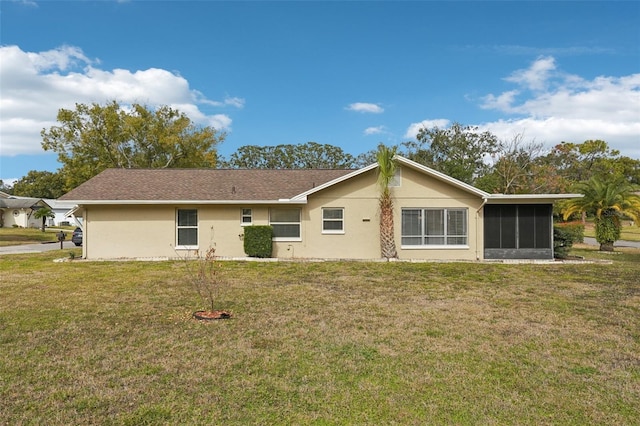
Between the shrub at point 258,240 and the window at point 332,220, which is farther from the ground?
the window at point 332,220

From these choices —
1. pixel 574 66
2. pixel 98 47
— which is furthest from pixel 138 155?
pixel 574 66

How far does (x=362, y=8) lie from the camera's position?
1587 cm

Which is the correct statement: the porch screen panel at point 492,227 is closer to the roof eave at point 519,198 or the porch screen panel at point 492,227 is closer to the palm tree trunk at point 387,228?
the roof eave at point 519,198

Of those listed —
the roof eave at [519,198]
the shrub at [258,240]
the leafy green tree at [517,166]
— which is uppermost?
the leafy green tree at [517,166]

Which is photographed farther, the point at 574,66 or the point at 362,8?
the point at 574,66

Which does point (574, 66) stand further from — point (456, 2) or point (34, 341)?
point (34, 341)

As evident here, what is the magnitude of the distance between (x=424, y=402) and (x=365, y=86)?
23492 mm

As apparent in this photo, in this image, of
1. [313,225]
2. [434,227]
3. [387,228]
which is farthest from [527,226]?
[313,225]

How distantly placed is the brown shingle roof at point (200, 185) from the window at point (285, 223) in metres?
0.61

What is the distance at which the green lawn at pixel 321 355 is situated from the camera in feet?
12.2

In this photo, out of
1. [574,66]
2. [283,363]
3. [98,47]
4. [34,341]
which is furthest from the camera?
[574,66]

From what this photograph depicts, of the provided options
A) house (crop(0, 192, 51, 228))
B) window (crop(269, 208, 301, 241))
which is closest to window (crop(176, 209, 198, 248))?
window (crop(269, 208, 301, 241))

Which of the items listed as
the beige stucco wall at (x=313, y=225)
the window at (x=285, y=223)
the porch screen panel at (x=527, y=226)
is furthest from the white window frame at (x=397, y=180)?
the porch screen panel at (x=527, y=226)

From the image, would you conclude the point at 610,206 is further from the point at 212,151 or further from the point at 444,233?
the point at 212,151
